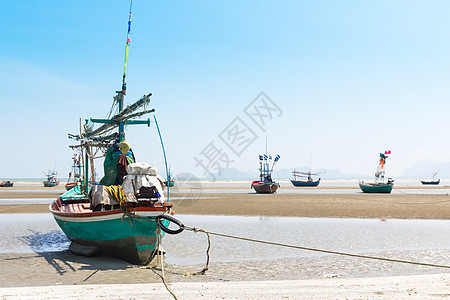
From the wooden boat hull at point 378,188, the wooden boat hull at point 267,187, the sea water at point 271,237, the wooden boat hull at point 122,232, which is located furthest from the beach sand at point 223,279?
the wooden boat hull at point 378,188

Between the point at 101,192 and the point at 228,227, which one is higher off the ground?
the point at 101,192

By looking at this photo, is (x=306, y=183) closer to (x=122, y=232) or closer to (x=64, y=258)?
(x=64, y=258)

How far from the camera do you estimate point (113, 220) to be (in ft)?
32.9

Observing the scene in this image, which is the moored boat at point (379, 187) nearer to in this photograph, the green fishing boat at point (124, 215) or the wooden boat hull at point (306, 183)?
the wooden boat hull at point (306, 183)

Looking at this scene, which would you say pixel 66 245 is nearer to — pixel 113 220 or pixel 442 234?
pixel 113 220

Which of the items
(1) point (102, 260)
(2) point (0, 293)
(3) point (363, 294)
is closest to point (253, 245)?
(1) point (102, 260)

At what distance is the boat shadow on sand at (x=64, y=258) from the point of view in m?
9.91

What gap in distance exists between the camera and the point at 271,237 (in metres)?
15.3

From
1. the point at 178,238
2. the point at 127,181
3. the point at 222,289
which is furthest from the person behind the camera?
the point at 178,238

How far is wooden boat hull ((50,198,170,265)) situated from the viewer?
9789 millimetres

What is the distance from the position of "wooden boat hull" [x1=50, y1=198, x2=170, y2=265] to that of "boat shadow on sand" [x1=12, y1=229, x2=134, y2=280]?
30cm

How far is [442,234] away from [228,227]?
10.1 metres

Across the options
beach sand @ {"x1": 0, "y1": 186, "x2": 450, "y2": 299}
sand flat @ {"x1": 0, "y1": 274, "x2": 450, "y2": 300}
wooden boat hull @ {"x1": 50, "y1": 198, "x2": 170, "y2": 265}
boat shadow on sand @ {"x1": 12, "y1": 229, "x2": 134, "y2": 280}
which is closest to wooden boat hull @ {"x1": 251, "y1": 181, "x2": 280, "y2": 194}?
boat shadow on sand @ {"x1": 12, "y1": 229, "x2": 134, "y2": 280}

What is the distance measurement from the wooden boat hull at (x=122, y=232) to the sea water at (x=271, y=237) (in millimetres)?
1215
